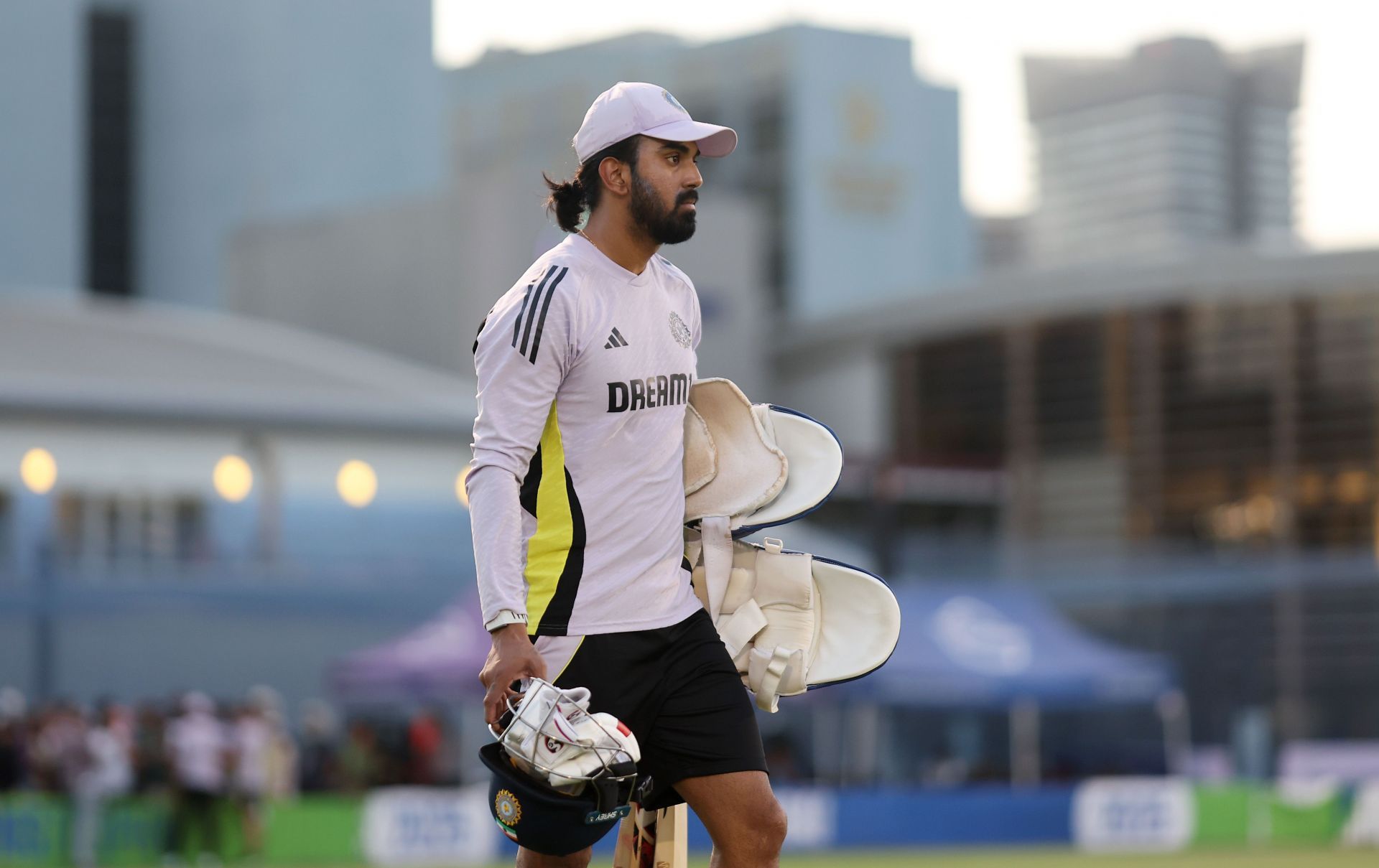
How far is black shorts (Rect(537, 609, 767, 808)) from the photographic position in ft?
16.5

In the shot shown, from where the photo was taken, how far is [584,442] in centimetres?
506

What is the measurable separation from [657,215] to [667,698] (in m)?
1.10

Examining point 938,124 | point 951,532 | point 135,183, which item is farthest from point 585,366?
point 938,124

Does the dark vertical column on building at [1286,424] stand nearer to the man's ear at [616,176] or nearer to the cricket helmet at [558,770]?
the man's ear at [616,176]

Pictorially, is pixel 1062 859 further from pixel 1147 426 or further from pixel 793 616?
pixel 1147 426

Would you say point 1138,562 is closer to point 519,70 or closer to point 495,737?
point 495,737

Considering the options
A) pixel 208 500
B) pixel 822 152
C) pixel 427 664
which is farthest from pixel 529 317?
pixel 822 152

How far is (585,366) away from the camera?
5.03 meters

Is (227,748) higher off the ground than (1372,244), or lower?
lower

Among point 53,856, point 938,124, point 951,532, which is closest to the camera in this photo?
point 53,856

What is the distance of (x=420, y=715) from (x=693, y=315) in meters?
18.9

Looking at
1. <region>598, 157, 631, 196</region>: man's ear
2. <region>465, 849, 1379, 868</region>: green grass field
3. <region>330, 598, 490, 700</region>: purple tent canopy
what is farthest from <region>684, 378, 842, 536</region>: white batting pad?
<region>330, 598, 490, 700</region>: purple tent canopy

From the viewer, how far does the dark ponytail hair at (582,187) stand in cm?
512

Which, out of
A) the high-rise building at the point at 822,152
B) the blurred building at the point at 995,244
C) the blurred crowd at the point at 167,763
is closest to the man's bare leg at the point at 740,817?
the blurred crowd at the point at 167,763
